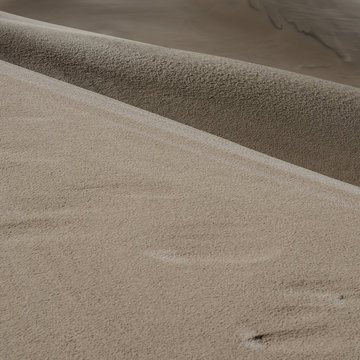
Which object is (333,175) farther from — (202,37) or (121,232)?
(202,37)

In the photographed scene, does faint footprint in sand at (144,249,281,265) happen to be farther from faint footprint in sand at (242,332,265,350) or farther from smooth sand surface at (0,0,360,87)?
smooth sand surface at (0,0,360,87)

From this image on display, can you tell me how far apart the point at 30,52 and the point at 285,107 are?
1.17 meters

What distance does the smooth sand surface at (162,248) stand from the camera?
3.66ft

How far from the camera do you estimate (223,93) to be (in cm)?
293

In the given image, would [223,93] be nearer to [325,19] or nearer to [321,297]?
[321,297]

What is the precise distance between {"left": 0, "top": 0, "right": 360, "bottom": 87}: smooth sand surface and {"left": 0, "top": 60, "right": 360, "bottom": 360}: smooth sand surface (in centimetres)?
644

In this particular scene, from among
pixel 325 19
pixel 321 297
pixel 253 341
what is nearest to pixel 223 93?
pixel 321 297

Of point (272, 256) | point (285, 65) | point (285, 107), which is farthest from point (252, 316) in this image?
point (285, 65)

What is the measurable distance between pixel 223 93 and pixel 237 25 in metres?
6.52

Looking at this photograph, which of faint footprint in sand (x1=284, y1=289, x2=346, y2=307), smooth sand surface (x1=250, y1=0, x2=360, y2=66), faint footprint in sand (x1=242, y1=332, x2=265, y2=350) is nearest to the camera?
faint footprint in sand (x1=242, y1=332, x2=265, y2=350)

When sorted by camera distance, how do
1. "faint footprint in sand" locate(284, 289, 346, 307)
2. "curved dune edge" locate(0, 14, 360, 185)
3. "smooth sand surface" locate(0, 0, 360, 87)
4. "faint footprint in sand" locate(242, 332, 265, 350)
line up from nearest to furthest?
1. "faint footprint in sand" locate(242, 332, 265, 350)
2. "faint footprint in sand" locate(284, 289, 346, 307)
3. "curved dune edge" locate(0, 14, 360, 185)
4. "smooth sand surface" locate(0, 0, 360, 87)

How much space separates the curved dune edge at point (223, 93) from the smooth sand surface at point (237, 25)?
5120 millimetres

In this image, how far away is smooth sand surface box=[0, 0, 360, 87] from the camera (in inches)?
332

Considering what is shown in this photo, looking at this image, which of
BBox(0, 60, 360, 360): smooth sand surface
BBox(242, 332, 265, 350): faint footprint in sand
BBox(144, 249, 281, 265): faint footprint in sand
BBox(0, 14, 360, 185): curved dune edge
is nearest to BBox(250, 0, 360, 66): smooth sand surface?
BBox(0, 14, 360, 185): curved dune edge
